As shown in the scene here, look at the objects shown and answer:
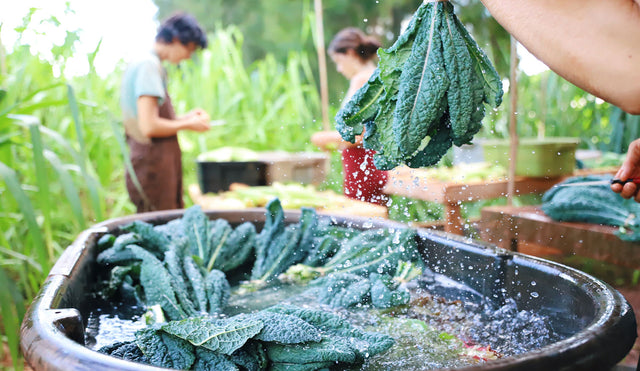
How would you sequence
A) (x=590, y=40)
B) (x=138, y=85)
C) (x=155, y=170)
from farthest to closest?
(x=155, y=170), (x=138, y=85), (x=590, y=40)

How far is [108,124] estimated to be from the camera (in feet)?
12.9

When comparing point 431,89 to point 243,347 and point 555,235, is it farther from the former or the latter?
point 555,235

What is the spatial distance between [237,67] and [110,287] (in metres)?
4.85

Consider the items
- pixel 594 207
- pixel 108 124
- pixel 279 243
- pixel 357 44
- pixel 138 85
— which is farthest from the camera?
pixel 357 44

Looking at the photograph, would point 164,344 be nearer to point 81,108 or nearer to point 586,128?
point 81,108

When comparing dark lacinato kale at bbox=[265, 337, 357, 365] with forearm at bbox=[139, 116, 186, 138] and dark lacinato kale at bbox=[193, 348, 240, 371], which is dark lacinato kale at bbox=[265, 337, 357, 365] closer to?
dark lacinato kale at bbox=[193, 348, 240, 371]

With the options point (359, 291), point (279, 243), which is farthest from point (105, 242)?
point (359, 291)

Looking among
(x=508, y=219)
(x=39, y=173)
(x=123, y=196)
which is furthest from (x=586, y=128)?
(x=39, y=173)

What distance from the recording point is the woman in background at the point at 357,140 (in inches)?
138

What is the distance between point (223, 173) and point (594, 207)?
266 centimetres

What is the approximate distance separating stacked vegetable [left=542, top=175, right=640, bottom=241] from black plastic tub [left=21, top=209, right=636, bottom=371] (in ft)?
4.08

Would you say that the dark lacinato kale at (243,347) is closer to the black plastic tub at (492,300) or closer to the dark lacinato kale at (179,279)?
the black plastic tub at (492,300)

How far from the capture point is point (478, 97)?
1.33 metres

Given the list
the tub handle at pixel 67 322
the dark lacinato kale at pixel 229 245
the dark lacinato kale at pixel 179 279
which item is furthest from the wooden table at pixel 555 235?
the tub handle at pixel 67 322
